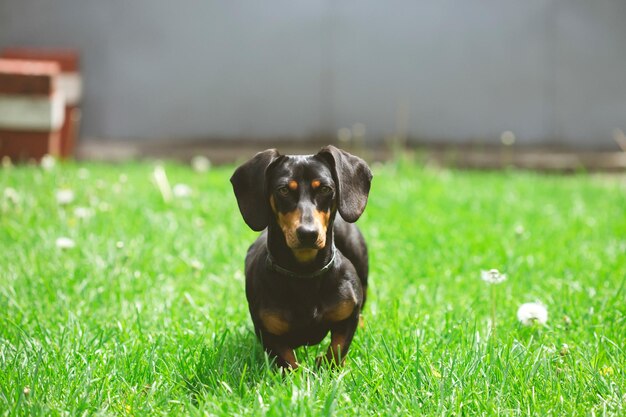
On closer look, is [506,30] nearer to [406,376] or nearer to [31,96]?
[31,96]

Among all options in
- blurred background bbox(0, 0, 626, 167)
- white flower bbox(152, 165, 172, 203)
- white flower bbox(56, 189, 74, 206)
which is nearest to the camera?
white flower bbox(56, 189, 74, 206)

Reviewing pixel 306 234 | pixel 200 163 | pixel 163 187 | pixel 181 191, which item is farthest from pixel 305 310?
pixel 200 163

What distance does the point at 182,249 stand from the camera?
3.63 m

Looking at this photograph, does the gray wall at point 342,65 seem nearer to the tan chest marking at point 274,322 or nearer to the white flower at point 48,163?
the white flower at point 48,163

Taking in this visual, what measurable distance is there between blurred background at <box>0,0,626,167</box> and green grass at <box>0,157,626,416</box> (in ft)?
8.29

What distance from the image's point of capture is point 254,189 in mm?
2176

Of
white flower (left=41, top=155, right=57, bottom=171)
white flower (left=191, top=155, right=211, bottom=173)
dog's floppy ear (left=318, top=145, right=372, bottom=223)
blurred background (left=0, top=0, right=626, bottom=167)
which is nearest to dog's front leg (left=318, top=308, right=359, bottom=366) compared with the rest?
dog's floppy ear (left=318, top=145, right=372, bottom=223)

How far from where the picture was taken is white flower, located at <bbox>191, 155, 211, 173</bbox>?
6.02 meters

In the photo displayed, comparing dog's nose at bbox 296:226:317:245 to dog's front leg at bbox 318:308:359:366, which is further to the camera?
dog's front leg at bbox 318:308:359:366

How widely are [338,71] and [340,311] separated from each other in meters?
5.66

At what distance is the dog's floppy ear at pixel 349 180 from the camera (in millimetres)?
2148

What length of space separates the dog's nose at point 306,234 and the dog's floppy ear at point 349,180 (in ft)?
0.65

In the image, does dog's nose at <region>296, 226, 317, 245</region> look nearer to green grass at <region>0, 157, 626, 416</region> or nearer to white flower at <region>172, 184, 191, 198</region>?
green grass at <region>0, 157, 626, 416</region>

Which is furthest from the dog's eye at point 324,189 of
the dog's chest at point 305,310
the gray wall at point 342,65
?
the gray wall at point 342,65
